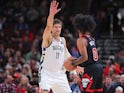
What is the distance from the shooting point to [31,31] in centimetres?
2130

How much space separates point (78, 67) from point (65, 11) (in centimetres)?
1337

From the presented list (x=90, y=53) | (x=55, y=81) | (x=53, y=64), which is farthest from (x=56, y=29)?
(x=90, y=53)

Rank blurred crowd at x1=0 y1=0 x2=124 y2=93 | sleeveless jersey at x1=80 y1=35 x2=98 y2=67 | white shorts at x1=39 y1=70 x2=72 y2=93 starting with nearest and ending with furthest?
Answer: sleeveless jersey at x1=80 y1=35 x2=98 y2=67, white shorts at x1=39 y1=70 x2=72 y2=93, blurred crowd at x1=0 y1=0 x2=124 y2=93

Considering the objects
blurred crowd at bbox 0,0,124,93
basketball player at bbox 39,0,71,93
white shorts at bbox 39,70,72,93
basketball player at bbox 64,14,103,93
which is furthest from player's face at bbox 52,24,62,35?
blurred crowd at bbox 0,0,124,93

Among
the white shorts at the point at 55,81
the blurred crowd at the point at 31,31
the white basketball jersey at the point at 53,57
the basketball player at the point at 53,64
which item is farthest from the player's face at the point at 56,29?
the blurred crowd at the point at 31,31

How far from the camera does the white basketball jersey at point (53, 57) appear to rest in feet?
34.0

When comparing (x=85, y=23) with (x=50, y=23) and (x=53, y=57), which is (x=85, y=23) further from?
(x=53, y=57)

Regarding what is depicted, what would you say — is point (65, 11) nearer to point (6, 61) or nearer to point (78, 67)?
point (6, 61)

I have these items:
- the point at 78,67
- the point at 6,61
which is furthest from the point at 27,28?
→ the point at 78,67

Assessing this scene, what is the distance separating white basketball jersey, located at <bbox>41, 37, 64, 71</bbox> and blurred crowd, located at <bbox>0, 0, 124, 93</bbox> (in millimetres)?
4676

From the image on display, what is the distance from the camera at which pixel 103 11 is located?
21656 millimetres

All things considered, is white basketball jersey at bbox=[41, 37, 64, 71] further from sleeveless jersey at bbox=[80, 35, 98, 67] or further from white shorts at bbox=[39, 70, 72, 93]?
sleeveless jersey at bbox=[80, 35, 98, 67]

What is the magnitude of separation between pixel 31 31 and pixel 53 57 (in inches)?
434

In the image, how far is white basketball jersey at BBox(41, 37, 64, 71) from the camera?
34.0 feet
